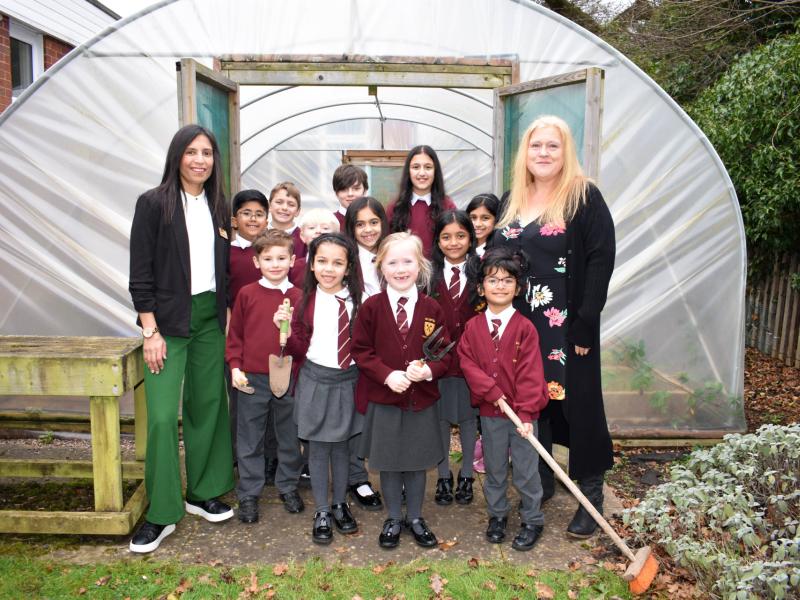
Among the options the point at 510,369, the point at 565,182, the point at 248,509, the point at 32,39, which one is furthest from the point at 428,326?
the point at 32,39

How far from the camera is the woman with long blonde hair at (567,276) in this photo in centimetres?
344

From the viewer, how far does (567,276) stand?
138 inches

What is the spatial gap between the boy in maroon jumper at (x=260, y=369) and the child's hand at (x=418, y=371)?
0.81 m

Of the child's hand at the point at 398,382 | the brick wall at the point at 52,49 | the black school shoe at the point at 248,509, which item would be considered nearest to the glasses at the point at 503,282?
the child's hand at the point at 398,382

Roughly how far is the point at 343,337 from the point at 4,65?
24.0 feet

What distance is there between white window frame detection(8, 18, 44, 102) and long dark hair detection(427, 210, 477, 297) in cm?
735

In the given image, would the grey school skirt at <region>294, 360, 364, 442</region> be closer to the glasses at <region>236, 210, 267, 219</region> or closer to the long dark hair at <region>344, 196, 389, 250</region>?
the long dark hair at <region>344, 196, 389, 250</region>

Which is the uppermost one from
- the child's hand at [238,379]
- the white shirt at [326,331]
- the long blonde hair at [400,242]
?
the long blonde hair at [400,242]

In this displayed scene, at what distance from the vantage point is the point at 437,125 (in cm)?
933

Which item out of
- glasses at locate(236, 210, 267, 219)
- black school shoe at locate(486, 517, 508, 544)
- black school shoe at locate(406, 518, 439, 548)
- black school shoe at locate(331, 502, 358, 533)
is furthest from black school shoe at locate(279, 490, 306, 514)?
glasses at locate(236, 210, 267, 219)

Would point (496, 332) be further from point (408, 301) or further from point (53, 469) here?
point (53, 469)

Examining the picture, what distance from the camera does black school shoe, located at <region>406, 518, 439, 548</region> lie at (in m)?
3.57

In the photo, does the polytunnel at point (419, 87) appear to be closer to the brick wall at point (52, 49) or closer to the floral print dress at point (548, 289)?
the floral print dress at point (548, 289)

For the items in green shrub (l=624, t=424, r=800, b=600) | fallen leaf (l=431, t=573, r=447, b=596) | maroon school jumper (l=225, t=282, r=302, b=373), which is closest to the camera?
green shrub (l=624, t=424, r=800, b=600)
